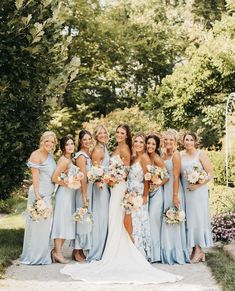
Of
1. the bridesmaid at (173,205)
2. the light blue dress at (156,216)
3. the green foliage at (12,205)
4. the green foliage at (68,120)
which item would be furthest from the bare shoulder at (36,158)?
the green foliage at (68,120)

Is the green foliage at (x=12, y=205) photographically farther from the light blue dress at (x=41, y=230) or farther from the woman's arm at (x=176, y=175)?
the woman's arm at (x=176, y=175)

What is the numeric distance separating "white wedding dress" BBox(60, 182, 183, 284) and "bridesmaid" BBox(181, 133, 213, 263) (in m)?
1.06

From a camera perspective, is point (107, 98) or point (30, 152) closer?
point (30, 152)

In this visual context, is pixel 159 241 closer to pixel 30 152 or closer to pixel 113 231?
pixel 113 231

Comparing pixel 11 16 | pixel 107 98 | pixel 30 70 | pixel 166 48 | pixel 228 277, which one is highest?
pixel 166 48

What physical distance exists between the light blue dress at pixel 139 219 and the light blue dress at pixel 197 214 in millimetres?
700

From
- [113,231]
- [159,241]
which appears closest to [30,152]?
[113,231]

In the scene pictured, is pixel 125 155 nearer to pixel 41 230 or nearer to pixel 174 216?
pixel 174 216

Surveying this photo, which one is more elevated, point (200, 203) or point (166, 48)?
point (166, 48)

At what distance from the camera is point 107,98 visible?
3081 cm

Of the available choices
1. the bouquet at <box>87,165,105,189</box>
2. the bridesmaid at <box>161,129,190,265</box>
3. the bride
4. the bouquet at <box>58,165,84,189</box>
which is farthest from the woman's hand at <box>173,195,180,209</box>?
the bouquet at <box>58,165,84,189</box>

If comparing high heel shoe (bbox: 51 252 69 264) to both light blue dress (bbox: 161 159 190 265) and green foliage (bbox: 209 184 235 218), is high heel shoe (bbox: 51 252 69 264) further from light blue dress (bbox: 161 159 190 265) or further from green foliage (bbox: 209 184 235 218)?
green foliage (bbox: 209 184 235 218)

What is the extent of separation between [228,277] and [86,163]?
2868 mm

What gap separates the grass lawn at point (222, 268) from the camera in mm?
6576
